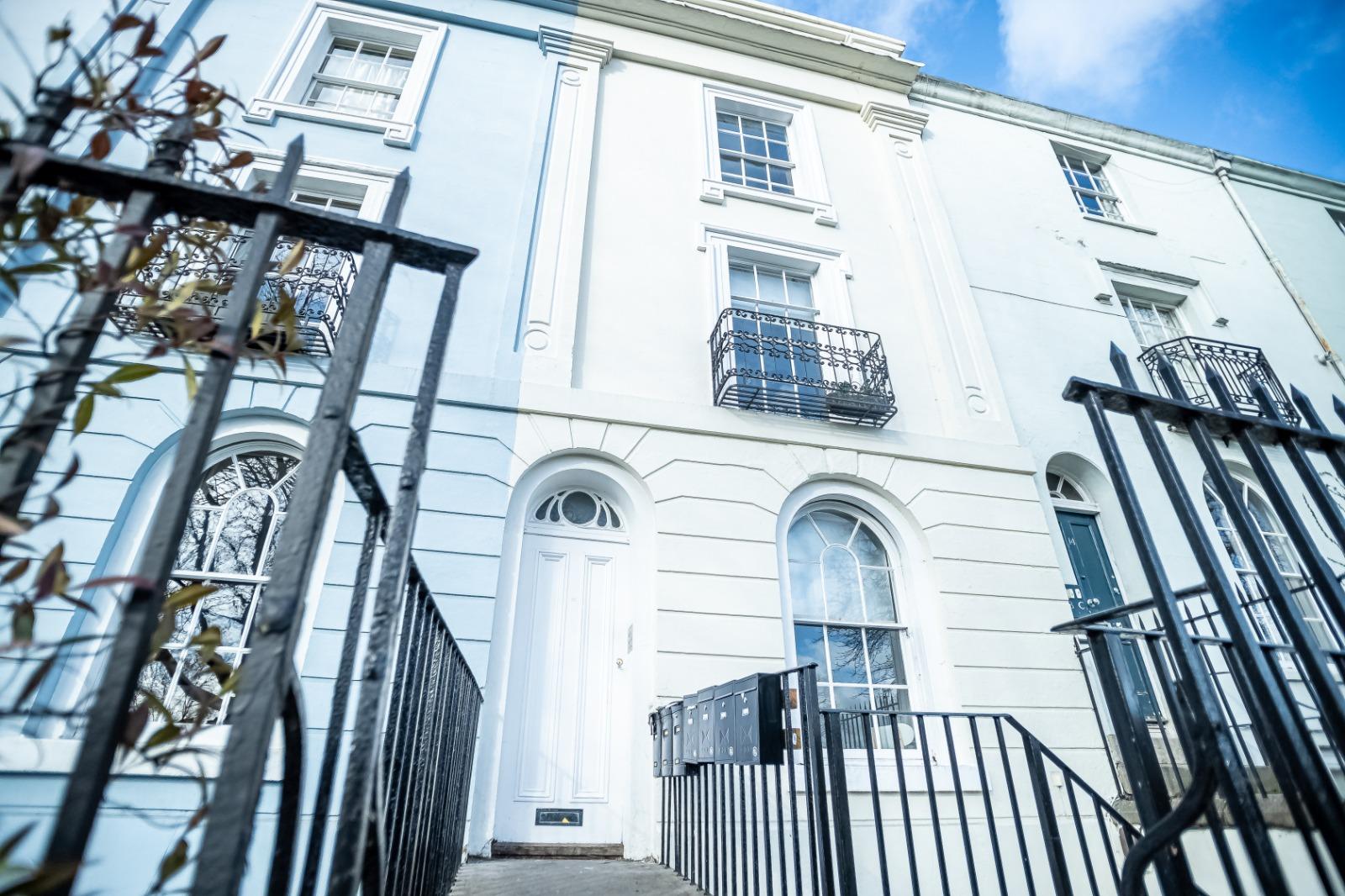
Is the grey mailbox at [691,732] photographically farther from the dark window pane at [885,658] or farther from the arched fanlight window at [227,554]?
the arched fanlight window at [227,554]

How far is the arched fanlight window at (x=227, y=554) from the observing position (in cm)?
458

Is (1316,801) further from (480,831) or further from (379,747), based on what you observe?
(480,831)

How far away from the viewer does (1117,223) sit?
1043cm

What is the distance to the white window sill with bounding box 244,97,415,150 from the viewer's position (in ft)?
23.6

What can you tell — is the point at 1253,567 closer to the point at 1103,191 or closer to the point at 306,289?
the point at 1103,191

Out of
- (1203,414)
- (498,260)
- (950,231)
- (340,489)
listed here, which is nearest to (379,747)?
(1203,414)

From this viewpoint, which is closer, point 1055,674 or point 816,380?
point 1055,674

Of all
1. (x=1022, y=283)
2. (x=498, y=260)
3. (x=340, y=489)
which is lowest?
(x=340, y=489)

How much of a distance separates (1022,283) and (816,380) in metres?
4.19

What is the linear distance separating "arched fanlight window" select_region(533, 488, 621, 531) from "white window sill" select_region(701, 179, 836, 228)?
438 centimetres

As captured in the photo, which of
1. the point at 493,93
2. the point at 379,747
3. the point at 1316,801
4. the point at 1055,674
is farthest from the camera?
the point at 493,93

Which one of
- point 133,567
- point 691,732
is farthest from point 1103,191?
point 133,567

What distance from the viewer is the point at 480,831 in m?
4.56

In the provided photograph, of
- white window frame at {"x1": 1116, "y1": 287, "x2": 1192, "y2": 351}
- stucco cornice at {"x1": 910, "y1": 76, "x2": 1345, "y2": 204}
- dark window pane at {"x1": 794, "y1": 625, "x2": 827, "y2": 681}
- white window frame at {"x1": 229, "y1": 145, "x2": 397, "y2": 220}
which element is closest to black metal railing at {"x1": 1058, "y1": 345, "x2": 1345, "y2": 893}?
dark window pane at {"x1": 794, "y1": 625, "x2": 827, "y2": 681}
